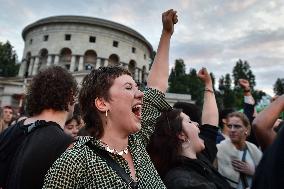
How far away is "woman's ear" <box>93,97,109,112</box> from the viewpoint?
2.51m

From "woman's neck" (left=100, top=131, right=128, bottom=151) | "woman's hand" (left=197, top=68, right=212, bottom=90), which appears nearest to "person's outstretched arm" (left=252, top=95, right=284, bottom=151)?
"woman's neck" (left=100, top=131, right=128, bottom=151)

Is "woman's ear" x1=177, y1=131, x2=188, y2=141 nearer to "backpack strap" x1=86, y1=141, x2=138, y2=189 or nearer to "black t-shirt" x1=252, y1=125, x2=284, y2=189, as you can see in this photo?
"backpack strap" x1=86, y1=141, x2=138, y2=189

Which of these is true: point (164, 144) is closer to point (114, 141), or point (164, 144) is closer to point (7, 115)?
point (114, 141)

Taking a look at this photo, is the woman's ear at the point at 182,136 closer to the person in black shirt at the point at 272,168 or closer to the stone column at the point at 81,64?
the person in black shirt at the point at 272,168

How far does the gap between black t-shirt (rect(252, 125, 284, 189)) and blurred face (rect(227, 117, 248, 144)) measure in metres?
3.42

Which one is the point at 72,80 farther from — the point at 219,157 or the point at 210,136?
the point at 219,157

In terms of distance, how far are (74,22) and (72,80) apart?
5782 centimetres

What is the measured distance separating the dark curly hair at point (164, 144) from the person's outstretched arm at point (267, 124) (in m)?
0.92

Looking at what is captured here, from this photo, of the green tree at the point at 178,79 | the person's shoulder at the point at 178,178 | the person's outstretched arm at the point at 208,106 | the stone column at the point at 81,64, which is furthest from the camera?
the green tree at the point at 178,79

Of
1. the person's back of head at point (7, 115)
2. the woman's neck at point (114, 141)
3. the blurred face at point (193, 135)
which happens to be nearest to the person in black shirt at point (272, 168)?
the woman's neck at point (114, 141)

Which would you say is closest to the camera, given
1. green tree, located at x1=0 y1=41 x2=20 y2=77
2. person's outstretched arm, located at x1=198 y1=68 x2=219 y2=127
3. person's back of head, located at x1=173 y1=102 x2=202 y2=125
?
person's outstretched arm, located at x1=198 y1=68 x2=219 y2=127

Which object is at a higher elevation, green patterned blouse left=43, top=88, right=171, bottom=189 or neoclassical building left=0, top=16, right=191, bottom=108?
neoclassical building left=0, top=16, right=191, bottom=108

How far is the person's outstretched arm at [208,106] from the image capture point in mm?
4086

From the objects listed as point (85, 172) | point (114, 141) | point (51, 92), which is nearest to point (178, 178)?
point (114, 141)
